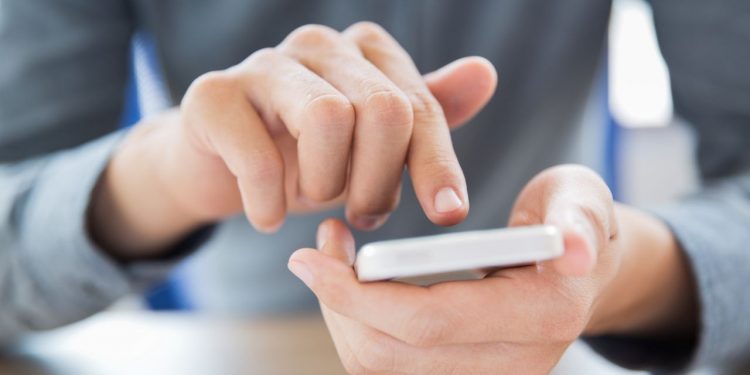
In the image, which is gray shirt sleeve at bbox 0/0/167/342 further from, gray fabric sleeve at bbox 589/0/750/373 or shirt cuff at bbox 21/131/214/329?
gray fabric sleeve at bbox 589/0/750/373

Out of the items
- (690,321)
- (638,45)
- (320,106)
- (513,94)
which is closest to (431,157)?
(320,106)

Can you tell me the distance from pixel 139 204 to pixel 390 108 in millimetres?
235

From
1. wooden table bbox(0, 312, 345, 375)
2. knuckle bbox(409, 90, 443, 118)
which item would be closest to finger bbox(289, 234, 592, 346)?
knuckle bbox(409, 90, 443, 118)

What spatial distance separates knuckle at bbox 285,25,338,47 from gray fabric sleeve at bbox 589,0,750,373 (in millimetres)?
240

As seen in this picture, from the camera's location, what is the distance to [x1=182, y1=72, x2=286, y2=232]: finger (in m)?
0.35

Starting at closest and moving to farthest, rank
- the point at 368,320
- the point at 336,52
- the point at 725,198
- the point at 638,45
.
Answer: the point at 368,320, the point at 336,52, the point at 725,198, the point at 638,45

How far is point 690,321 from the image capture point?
17.7 inches

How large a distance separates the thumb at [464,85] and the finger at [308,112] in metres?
0.08

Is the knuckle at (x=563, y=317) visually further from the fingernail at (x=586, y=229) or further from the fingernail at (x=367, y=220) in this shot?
the fingernail at (x=367, y=220)

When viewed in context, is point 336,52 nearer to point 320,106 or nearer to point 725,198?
point 320,106

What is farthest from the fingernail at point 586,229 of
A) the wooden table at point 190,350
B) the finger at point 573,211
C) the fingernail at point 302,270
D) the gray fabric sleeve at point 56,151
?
the gray fabric sleeve at point 56,151

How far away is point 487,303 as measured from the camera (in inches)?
10.5

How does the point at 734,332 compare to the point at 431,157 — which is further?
the point at 734,332

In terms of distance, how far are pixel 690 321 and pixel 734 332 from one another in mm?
26
